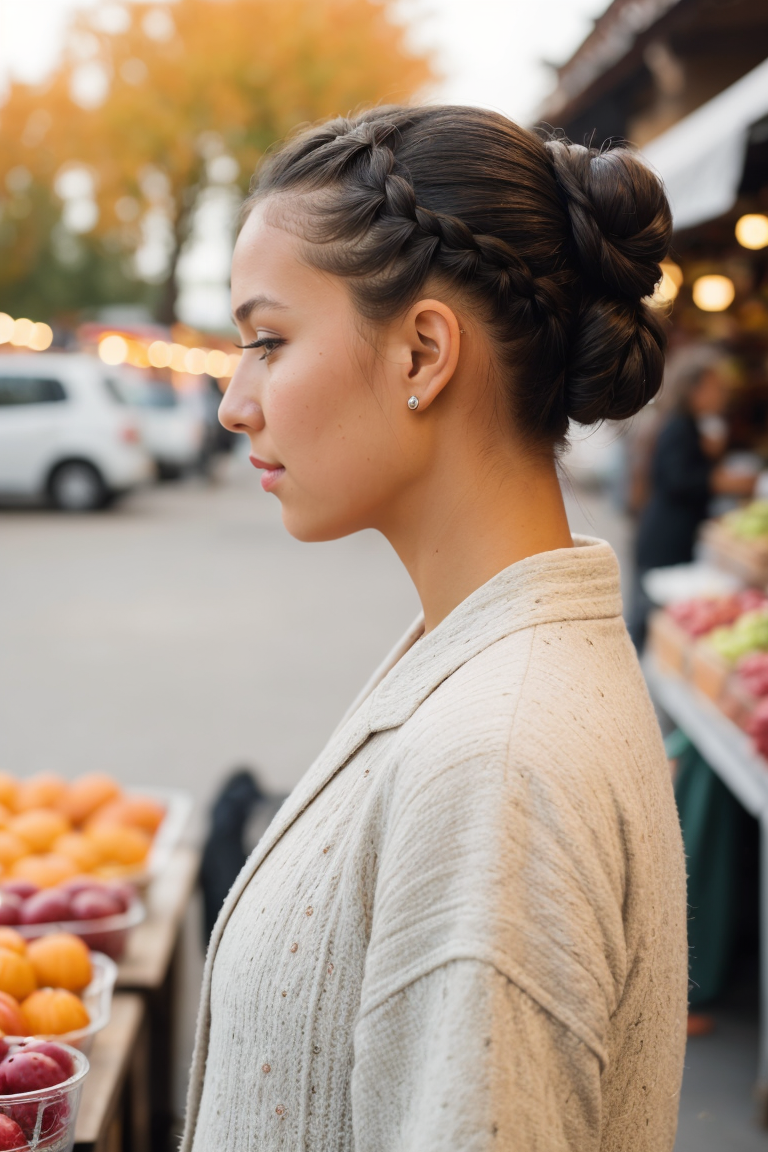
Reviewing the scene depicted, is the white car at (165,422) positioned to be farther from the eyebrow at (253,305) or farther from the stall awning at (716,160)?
the eyebrow at (253,305)

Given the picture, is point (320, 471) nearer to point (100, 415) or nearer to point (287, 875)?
point (287, 875)

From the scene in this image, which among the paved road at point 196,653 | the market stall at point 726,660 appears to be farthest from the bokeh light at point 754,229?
the paved road at point 196,653

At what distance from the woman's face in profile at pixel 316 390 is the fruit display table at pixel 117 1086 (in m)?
1.07

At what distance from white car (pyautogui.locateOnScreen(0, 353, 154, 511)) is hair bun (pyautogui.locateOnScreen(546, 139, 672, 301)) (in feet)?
46.7

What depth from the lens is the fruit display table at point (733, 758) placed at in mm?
3021

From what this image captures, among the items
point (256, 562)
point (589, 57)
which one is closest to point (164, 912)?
point (256, 562)

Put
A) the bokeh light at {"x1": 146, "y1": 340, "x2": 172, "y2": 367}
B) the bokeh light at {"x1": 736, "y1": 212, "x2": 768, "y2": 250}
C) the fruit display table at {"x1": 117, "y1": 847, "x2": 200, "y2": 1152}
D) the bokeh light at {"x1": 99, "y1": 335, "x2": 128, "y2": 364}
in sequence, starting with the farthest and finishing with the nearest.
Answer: the bokeh light at {"x1": 146, "y1": 340, "x2": 172, "y2": 367} < the bokeh light at {"x1": 99, "y1": 335, "x2": 128, "y2": 364} < the bokeh light at {"x1": 736, "y1": 212, "x2": 768, "y2": 250} < the fruit display table at {"x1": 117, "y1": 847, "x2": 200, "y2": 1152}

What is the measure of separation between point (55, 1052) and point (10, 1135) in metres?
0.17

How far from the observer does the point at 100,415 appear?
14.7 m

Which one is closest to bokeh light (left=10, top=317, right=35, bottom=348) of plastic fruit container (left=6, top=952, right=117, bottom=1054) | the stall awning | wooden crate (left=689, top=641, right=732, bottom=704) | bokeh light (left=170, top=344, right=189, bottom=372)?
bokeh light (left=170, top=344, right=189, bottom=372)

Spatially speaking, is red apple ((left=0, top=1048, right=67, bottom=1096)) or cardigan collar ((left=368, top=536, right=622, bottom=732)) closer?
cardigan collar ((left=368, top=536, right=622, bottom=732))

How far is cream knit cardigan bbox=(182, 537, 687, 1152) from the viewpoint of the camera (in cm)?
83

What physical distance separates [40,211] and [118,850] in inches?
1473

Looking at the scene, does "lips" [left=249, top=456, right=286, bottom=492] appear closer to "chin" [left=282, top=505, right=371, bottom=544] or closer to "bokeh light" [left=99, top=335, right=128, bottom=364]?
"chin" [left=282, top=505, right=371, bottom=544]
